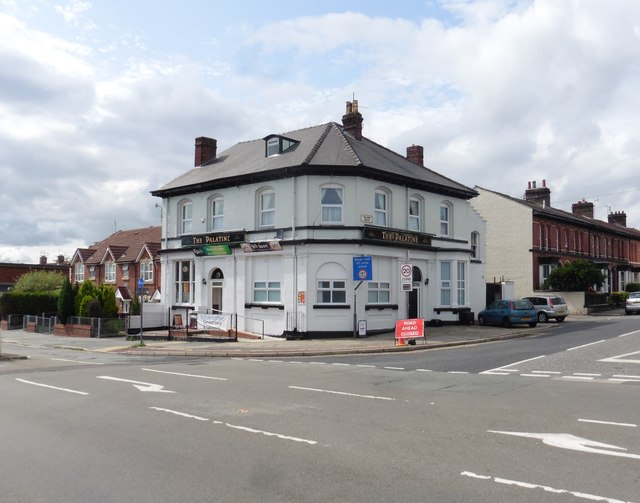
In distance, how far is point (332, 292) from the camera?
25234mm

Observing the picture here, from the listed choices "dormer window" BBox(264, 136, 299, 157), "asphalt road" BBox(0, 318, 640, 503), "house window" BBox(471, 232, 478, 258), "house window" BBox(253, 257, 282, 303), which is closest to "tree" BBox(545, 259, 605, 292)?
"house window" BBox(471, 232, 478, 258)

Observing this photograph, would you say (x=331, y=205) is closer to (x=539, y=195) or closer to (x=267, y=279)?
(x=267, y=279)

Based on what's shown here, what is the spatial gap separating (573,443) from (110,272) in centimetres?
4940

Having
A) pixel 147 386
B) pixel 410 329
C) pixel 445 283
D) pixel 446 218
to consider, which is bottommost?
pixel 147 386

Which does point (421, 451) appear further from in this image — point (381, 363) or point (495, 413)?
point (381, 363)

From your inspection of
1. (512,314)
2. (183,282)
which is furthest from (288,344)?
(512,314)

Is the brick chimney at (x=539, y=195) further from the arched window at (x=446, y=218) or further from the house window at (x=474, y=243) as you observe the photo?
the arched window at (x=446, y=218)

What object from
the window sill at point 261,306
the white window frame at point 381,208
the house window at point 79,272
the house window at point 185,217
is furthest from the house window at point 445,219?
the house window at point 79,272

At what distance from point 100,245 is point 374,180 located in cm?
4036

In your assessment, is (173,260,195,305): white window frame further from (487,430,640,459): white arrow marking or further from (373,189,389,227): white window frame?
(487,430,640,459): white arrow marking

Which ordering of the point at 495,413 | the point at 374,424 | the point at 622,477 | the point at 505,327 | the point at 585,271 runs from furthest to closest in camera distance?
the point at 585,271 → the point at 505,327 → the point at 495,413 → the point at 374,424 → the point at 622,477

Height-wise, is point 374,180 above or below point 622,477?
above

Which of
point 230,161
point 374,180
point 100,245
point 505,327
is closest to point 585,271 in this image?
point 505,327

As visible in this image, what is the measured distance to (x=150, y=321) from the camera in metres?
30.7
